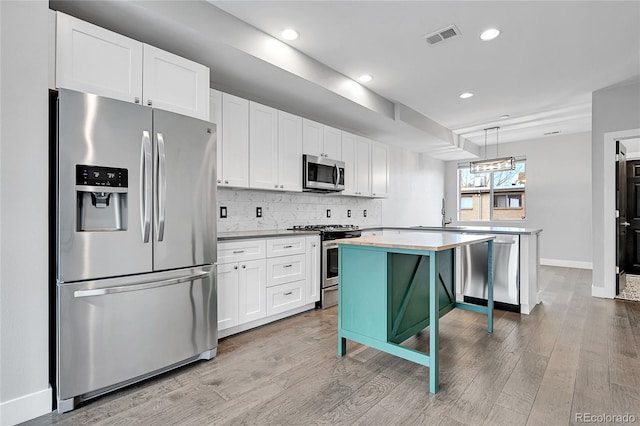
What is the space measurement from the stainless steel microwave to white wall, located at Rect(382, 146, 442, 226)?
1998 mm

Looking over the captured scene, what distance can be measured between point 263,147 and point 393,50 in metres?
1.60

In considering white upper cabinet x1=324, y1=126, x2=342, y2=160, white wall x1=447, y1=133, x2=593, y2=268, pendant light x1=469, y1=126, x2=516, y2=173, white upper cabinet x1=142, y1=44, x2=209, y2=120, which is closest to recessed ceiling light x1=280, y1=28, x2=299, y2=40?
white upper cabinet x1=142, y1=44, x2=209, y2=120

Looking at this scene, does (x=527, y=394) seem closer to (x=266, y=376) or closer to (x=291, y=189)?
(x=266, y=376)

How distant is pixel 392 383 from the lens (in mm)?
2088

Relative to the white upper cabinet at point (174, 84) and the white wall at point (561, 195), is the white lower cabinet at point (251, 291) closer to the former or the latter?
the white upper cabinet at point (174, 84)

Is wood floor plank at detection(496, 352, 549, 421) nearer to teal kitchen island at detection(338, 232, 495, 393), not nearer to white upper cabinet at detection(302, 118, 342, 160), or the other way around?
teal kitchen island at detection(338, 232, 495, 393)

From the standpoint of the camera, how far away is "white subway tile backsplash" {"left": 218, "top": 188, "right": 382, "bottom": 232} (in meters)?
3.54

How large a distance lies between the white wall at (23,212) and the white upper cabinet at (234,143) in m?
1.41

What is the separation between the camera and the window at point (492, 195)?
23.3 feet

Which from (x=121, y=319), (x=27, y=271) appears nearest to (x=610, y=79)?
(x=121, y=319)

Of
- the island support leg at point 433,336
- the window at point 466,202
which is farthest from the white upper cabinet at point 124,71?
the window at point 466,202

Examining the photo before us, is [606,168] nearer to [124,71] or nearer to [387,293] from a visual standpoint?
[387,293]

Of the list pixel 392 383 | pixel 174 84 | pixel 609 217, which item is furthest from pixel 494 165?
pixel 174 84

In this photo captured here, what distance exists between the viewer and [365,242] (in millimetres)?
2324
